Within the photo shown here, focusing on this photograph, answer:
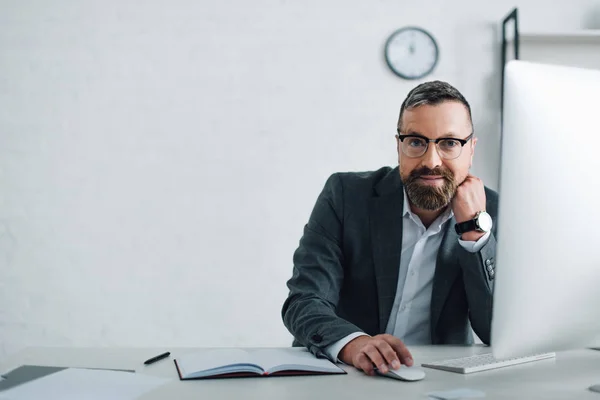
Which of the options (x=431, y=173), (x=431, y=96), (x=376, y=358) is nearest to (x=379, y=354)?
(x=376, y=358)

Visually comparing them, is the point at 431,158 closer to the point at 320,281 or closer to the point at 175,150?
the point at 320,281

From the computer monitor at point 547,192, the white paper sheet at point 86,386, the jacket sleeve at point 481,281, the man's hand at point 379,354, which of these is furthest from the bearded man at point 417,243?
the computer monitor at point 547,192

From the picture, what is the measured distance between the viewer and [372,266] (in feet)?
4.99

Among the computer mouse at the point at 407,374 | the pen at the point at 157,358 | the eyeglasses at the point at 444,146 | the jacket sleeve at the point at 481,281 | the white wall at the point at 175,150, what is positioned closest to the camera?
the computer mouse at the point at 407,374

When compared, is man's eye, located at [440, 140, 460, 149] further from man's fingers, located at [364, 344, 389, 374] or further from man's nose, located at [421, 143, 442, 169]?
man's fingers, located at [364, 344, 389, 374]

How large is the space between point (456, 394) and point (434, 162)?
77 cm

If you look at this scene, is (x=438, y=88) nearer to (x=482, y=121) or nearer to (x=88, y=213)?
(x=482, y=121)

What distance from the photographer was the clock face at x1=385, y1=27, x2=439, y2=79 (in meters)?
2.75

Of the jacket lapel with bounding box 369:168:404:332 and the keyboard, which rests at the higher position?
the jacket lapel with bounding box 369:168:404:332

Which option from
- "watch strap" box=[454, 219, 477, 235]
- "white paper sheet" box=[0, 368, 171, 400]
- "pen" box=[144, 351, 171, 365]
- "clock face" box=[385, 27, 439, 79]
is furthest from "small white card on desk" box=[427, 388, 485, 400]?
"clock face" box=[385, 27, 439, 79]

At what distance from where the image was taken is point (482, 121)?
2.77m

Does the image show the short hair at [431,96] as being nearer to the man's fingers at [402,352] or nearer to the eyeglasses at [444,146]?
the eyeglasses at [444,146]

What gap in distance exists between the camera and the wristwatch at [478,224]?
1414 millimetres

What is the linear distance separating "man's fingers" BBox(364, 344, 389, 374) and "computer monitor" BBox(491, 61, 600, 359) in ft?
0.88
